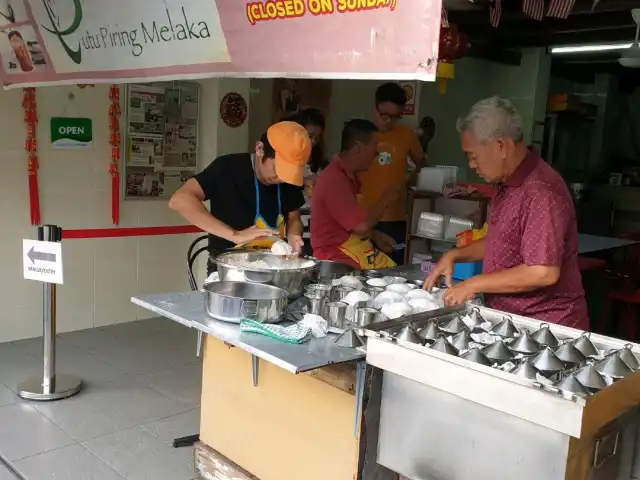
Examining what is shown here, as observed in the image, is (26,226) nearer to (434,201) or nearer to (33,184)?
(33,184)

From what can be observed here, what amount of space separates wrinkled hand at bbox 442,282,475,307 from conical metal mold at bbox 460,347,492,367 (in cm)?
54

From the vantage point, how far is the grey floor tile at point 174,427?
131 inches

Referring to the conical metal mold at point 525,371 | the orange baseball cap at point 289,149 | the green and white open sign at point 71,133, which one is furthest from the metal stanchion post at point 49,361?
the conical metal mold at point 525,371

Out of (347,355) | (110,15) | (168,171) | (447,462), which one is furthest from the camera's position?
(168,171)

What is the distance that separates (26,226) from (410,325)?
354 centimetres

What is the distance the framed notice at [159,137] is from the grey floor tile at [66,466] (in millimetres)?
2393

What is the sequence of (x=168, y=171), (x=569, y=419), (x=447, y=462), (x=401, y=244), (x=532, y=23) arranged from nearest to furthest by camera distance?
(x=569, y=419)
(x=447, y=462)
(x=401, y=244)
(x=168, y=171)
(x=532, y=23)

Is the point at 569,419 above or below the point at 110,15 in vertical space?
below

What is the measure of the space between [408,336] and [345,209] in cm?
161

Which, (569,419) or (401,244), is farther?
(401,244)

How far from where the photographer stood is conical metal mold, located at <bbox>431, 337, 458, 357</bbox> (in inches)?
68.1

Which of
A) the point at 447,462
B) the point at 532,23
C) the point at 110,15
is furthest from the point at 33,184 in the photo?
the point at 532,23

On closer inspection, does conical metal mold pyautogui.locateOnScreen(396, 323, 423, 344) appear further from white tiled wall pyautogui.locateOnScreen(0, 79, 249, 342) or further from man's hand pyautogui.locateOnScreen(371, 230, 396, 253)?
white tiled wall pyautogui.locateOnScreen(0, 79, 249, 342)

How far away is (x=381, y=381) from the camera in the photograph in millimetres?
1927
